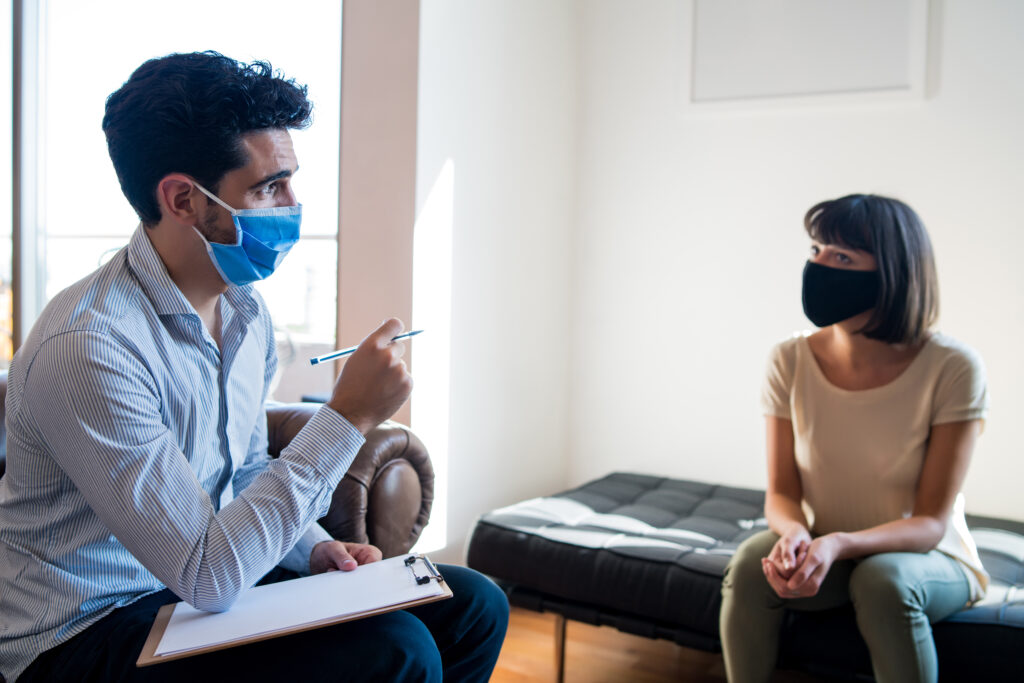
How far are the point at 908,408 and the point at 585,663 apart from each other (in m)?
1.07

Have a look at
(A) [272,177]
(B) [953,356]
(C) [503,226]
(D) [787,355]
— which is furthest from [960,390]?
(C) [503,226]

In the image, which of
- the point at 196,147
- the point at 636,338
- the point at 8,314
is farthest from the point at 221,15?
the point at 196,147

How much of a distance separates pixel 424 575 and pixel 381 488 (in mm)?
454

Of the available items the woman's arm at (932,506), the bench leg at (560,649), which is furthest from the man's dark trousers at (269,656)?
the bench leg at (560,649)

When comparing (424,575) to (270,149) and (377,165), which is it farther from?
(377,165)

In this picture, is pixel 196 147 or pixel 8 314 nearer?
pixel 196 147

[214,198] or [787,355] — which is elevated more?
[214,198]

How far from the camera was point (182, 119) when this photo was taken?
111cm

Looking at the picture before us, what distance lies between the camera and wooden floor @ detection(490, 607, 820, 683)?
6.67ft

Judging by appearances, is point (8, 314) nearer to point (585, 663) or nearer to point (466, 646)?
point (585, 663)

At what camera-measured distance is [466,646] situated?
1.23 m

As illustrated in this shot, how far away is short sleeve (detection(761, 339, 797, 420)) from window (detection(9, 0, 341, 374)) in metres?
1.97

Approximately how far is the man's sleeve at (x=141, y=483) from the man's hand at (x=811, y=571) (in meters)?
0.92

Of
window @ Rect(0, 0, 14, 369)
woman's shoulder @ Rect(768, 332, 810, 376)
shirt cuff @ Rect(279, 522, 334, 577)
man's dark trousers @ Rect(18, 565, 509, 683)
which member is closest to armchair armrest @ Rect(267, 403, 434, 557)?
shirt cuff @ Rect(279, 522, 334, 577)
